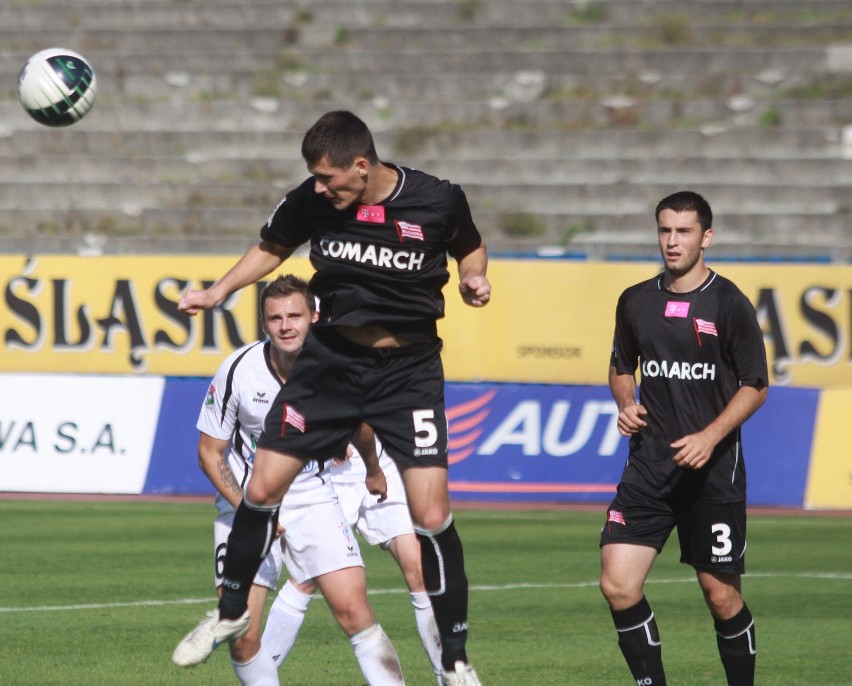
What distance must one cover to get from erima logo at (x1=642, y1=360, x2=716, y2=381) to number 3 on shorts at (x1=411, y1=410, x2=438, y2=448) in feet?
3.42

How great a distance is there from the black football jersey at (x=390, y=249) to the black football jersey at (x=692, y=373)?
3.05ft

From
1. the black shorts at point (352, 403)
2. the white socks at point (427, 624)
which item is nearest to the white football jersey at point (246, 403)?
the black shorts at point (352, 403)

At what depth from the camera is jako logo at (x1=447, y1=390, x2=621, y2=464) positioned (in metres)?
14.9

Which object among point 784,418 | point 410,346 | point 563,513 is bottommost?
point 563,513

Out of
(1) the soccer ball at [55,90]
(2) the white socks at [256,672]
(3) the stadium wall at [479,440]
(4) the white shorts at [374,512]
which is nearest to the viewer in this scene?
(2) the white socks at [256,672]

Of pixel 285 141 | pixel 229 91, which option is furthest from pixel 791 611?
pixel 229 91

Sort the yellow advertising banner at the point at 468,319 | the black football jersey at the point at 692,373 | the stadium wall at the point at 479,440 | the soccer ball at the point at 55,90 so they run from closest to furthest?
the black football jersey at the point at 692,373 → the soccer ball at the point at 55,90 → the stadium wall at the point at 479,440 → the yellow advertising banner at the point at 468,319

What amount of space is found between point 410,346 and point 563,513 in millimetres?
8728

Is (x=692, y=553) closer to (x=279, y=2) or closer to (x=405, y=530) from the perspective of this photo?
(x=405, y=530)

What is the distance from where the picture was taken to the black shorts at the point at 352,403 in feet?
20.4

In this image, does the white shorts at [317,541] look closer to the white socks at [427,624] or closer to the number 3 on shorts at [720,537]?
the white socks at [427,624]

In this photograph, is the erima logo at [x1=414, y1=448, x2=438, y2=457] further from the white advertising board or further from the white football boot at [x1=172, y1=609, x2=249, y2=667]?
the white advertising board

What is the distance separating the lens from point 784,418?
578 inches

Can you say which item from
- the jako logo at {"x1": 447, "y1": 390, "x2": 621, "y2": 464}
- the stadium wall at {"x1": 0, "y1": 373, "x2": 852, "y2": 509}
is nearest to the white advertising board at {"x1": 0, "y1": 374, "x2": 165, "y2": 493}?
the stadium wall at {"x1": 0, "y1": 373, "x2": 852, "y2": 509}
